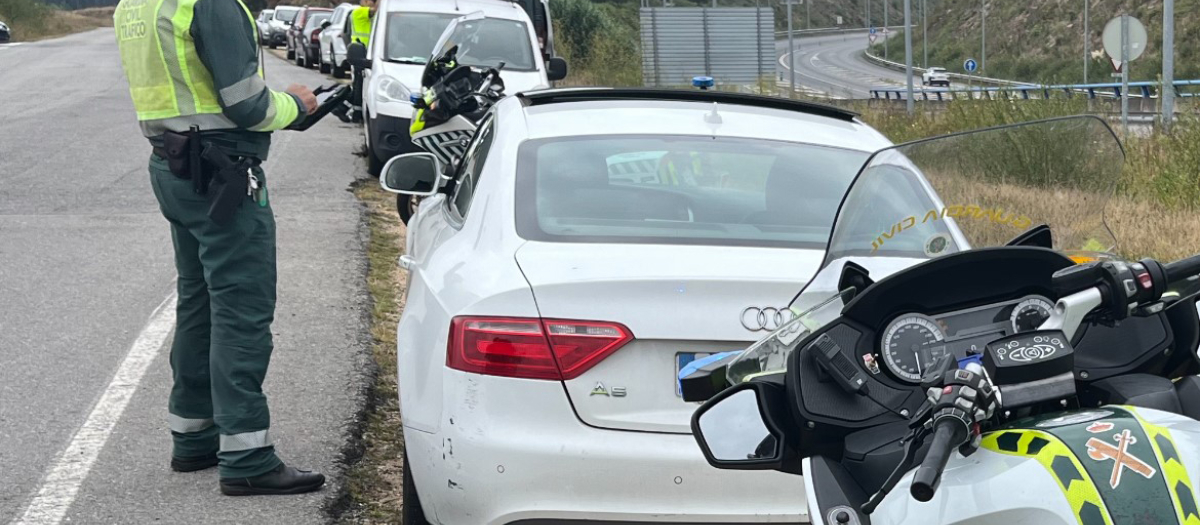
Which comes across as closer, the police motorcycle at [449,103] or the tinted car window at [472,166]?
the tinted car window at [472,166]

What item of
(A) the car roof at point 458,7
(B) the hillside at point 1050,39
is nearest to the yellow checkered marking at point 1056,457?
(A) the car roof at point 458,7

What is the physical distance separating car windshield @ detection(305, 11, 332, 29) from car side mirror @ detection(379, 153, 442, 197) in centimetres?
2946

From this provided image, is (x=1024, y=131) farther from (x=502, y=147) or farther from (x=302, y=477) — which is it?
(x=302, y=477)

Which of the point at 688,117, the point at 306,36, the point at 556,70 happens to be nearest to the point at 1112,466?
the point at 688,117

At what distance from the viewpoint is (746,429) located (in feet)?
6.98

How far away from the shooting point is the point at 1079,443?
1726 millimetres

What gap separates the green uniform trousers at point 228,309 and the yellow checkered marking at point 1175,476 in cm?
330

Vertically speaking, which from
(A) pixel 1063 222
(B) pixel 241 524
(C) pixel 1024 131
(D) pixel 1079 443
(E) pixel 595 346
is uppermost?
(C) pixel 1024 131

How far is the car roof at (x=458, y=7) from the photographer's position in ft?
48.3

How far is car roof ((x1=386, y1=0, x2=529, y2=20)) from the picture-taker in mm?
14727

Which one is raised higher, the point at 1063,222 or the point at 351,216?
the point at 1063,222

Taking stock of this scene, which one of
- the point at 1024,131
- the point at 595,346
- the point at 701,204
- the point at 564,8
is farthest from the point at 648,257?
A: the point at 564,8

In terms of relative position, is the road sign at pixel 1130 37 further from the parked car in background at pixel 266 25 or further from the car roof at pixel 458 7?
the parked car in background at pixel 266 25

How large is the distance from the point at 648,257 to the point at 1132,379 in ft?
5.58
